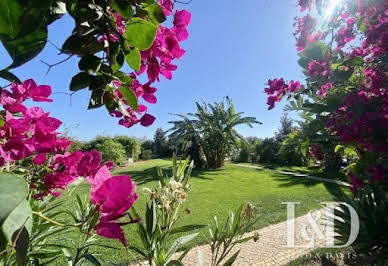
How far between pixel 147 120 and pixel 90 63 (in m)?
0.22

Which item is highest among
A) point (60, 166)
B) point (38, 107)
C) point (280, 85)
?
point (280, 85)

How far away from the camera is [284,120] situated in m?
22.9

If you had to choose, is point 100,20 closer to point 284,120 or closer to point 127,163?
point 127,163

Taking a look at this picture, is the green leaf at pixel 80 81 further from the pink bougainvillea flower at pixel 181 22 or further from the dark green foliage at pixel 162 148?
the dark green foliage at pixel 162 148

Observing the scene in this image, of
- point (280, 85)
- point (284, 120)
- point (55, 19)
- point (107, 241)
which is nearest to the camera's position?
point (55, 19)

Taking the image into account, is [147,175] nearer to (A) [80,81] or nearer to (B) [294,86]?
(B) [294,86]

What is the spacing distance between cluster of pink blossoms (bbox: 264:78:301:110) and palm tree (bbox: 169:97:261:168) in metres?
11.4

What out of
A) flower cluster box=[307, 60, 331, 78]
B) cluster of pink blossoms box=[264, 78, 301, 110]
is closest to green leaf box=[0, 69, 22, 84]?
flower cluster box=[307, 60, 331, 78]

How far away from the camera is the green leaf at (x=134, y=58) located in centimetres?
41

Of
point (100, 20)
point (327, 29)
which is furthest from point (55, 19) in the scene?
point (327, 29)

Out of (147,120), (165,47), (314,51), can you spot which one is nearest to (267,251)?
(314,51)

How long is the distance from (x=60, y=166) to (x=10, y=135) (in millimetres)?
474

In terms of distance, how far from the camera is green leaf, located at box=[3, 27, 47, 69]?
0.91 ft

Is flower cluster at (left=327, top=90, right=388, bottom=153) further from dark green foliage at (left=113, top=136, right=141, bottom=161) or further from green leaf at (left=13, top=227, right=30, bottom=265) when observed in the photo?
dark green foliage at (left=113, top=136, right=141, bottom=161)
